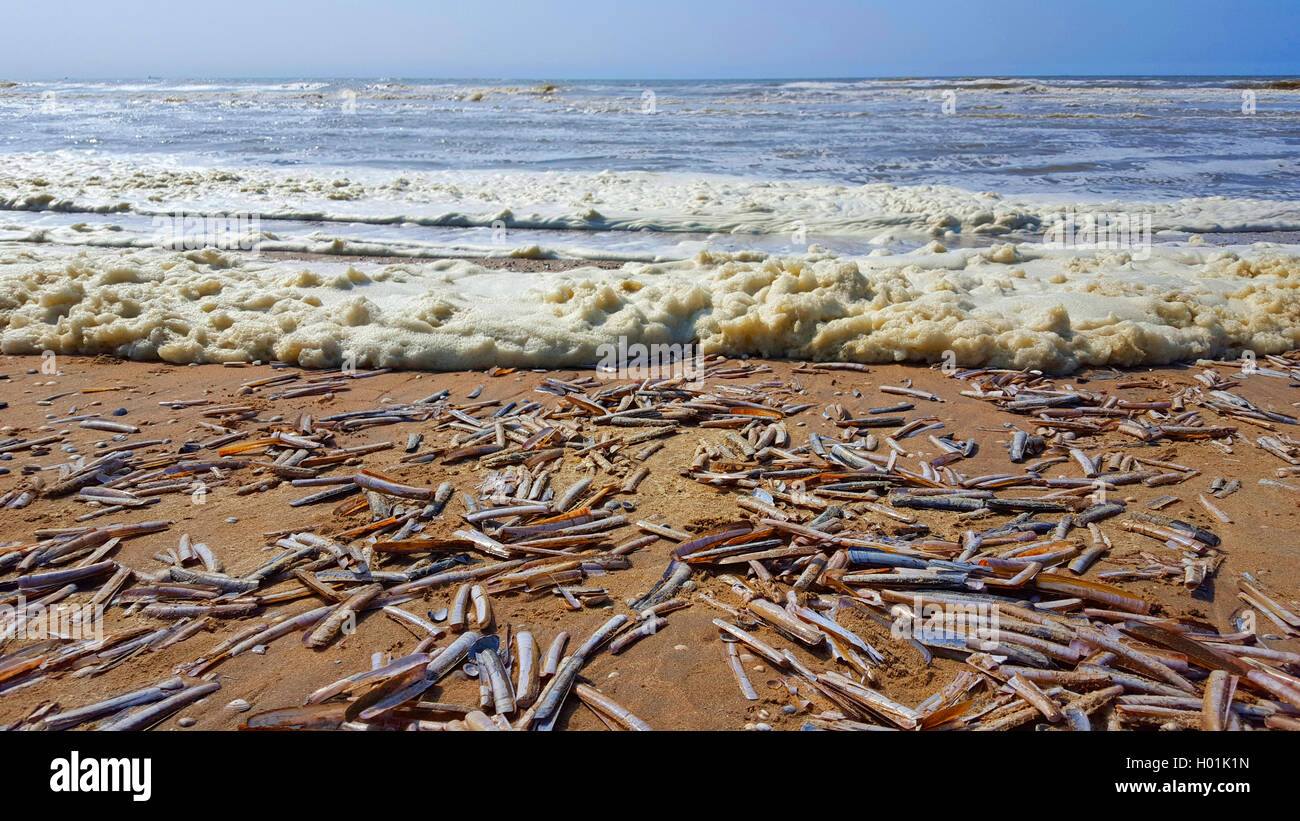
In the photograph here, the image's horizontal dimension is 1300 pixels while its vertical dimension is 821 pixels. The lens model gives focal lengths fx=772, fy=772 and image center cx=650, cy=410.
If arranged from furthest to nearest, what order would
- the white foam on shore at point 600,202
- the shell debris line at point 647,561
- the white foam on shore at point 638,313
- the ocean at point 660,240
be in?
the white foam on shore at point 600,202 → the ocean at point 660,240 → the white foam on shore at point 638,313 → the shell debris line at point 647,561

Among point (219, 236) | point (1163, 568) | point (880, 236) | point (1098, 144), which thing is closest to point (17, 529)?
point (1163, 568)

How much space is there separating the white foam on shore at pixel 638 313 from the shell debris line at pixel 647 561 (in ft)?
2.39

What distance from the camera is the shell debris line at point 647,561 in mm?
2725

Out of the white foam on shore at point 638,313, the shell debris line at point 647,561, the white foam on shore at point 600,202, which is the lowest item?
the shell debris line at point 647,561

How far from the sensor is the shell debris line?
8.94 ft

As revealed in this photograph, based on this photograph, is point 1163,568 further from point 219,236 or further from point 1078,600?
point 219,236

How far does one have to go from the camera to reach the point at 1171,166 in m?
16.3

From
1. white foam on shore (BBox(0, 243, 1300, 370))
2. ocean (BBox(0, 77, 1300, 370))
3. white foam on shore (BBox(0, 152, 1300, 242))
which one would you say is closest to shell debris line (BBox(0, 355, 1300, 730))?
white foam on shore (BBox(0, 243, 1300, 370))

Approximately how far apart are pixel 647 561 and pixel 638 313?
3.57m

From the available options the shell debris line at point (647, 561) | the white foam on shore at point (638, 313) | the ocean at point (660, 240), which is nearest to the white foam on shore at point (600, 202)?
the ocean at point (660, 240)

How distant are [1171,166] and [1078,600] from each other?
1709 cm

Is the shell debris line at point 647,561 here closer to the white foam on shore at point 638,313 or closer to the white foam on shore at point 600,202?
the white foam on shore at point 638,313

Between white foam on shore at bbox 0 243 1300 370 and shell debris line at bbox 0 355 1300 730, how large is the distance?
0.73 m

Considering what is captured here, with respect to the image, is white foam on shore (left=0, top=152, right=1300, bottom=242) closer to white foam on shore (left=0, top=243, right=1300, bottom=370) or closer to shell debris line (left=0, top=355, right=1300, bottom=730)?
white foam on shore (left=0, top=243, right=1300, bottom=370)
